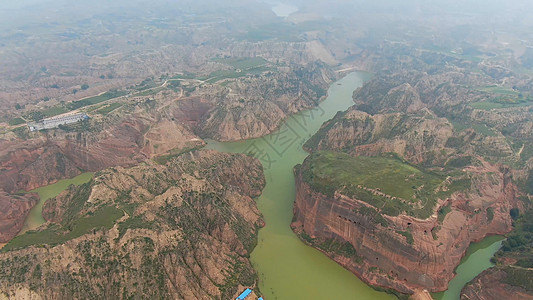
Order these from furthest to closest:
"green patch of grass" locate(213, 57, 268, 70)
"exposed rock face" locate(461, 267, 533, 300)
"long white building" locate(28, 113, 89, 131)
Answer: "green patch of grass" locate(213, 57, 268, 70), "long white building" locate(28, 113, 89, 131), "exposed rock face" locate(461, 267, 533, 300)

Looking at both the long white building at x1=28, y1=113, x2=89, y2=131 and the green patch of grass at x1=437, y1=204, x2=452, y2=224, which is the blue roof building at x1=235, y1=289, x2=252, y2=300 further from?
the long white building at x1=28, y1=113, x2=89, y2=131

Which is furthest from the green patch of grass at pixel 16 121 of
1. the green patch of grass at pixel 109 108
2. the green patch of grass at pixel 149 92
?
the green patch of grass at pixel 149 92

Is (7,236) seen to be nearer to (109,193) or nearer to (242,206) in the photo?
(109,193)

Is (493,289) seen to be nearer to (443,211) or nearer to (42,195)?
(443,211)

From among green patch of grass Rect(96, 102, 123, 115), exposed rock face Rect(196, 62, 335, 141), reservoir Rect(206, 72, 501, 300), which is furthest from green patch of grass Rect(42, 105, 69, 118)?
reservoir Rect(206, 72, 501, 300)

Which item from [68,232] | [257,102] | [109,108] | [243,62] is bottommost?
[243,62]

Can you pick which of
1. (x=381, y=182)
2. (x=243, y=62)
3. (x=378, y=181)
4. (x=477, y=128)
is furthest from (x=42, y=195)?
(x=243, y=62)
